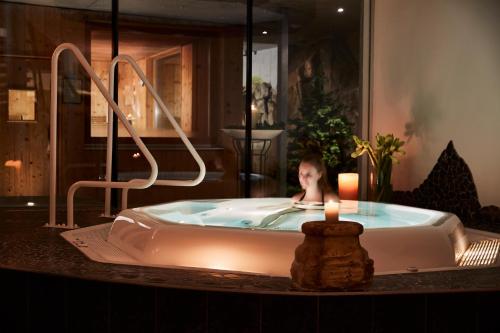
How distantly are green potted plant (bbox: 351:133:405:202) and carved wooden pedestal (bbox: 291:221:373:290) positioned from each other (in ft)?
11.0

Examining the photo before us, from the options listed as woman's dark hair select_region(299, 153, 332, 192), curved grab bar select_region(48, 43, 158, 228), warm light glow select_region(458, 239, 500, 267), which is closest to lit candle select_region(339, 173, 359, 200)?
woman's dark hair select_region(299, 153, 332, 192)

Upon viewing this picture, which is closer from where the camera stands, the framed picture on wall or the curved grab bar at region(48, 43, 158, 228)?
the curved grab bar at region(48, 43, 158, 228)

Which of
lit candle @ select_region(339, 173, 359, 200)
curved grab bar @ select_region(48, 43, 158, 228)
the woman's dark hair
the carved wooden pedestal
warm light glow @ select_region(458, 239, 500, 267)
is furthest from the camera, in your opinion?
lit candle @ select_region(339, 173, 359, 200)

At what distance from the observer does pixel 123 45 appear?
605cm

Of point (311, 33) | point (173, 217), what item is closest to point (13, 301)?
point (173, 217)

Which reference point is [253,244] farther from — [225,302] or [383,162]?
[383,162]

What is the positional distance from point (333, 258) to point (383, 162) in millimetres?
3513

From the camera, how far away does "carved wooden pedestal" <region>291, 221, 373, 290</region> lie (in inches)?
89.7

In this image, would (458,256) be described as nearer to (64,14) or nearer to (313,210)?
(313,210)

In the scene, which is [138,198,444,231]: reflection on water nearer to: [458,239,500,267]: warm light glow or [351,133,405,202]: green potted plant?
[458,239,500,267]: warm light glow

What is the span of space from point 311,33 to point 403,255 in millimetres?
3641

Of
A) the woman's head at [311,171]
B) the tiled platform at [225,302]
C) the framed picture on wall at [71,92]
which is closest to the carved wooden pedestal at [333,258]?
the tiled platform at [225,302]

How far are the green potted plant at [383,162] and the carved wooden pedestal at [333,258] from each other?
11.0ft

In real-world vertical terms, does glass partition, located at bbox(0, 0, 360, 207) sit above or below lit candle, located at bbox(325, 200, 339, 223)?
above
